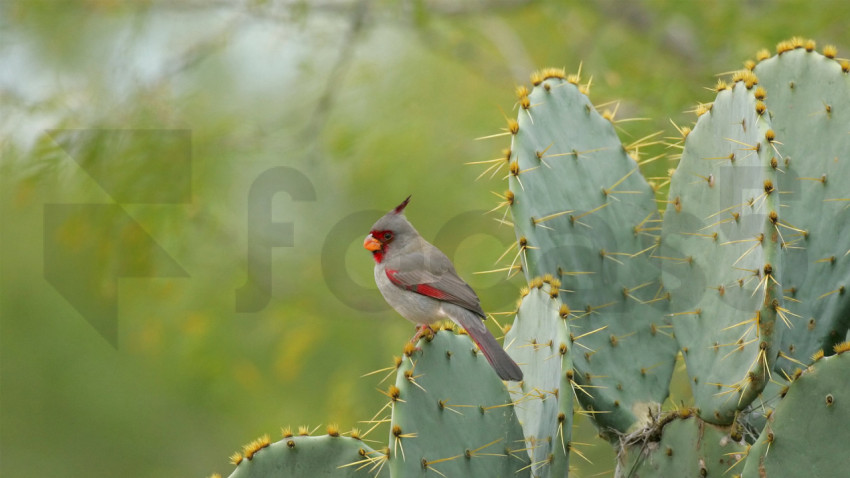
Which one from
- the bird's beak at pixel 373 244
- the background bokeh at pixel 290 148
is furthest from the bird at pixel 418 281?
the background bokeh at pixel 290 148

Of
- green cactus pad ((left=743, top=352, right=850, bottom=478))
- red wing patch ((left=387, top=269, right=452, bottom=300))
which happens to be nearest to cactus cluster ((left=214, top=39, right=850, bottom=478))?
green cactus pad ((left=743, top=352, right=850, bottom=478))

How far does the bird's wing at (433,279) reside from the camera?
3.04m

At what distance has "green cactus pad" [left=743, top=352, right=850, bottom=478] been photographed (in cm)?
220

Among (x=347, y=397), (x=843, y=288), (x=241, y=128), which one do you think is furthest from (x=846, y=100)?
(x=241, y=128)

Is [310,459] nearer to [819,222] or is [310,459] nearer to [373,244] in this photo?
[373,244]

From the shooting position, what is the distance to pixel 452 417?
2.48m

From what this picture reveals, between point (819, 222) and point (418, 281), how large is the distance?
130 centimetres

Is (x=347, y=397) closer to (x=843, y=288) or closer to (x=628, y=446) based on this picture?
(x=628, y=446)

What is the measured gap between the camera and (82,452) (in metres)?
9.58

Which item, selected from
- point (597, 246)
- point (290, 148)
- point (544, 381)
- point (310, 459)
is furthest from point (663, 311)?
point (290, 148)

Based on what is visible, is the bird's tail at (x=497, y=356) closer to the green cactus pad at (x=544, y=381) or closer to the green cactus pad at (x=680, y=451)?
the green cactus pad at (x=544, y=381)

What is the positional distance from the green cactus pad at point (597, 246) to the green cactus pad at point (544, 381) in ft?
0.58

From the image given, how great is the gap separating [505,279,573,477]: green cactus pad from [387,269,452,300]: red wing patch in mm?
390

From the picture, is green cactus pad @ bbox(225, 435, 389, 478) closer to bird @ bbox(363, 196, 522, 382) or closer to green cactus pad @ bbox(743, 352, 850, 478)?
bird @ bbox(363, 196, 522, 382)
